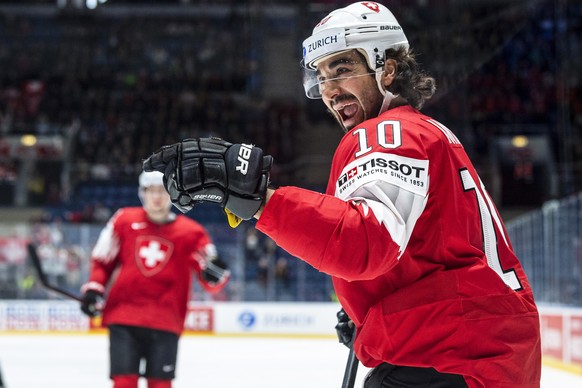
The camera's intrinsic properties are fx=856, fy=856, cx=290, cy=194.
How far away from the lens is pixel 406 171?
1323 millimetres

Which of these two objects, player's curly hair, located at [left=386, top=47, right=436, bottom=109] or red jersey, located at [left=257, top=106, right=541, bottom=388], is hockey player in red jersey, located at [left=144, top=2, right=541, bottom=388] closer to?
red jersey, located at [left=257, top=106, right=541, bottom=388]

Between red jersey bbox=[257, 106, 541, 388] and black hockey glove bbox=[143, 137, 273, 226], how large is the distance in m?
0.04

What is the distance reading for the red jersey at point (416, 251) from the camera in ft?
4.26

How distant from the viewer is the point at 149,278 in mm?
4008

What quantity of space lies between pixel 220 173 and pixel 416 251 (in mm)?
342

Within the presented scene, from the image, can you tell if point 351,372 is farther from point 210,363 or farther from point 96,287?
point 210,363

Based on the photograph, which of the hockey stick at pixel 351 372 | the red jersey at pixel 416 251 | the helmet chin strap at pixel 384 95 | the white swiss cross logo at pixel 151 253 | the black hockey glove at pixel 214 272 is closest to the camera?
the red jersey at pixel 416 251

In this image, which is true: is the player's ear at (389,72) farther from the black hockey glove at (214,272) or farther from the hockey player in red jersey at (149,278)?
the black hockey glove at (214,272)

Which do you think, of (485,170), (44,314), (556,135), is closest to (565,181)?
(485,170)

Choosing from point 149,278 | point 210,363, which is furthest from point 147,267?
point 210,363

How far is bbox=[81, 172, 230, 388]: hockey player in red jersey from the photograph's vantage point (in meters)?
3.85

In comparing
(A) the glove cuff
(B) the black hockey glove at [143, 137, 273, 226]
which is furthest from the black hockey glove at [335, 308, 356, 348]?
(A) the glove cuff

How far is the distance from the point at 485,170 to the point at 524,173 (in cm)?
73

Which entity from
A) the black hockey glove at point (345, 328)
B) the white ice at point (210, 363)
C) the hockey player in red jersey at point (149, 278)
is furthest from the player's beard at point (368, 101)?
the white ice at point (210, 363)
